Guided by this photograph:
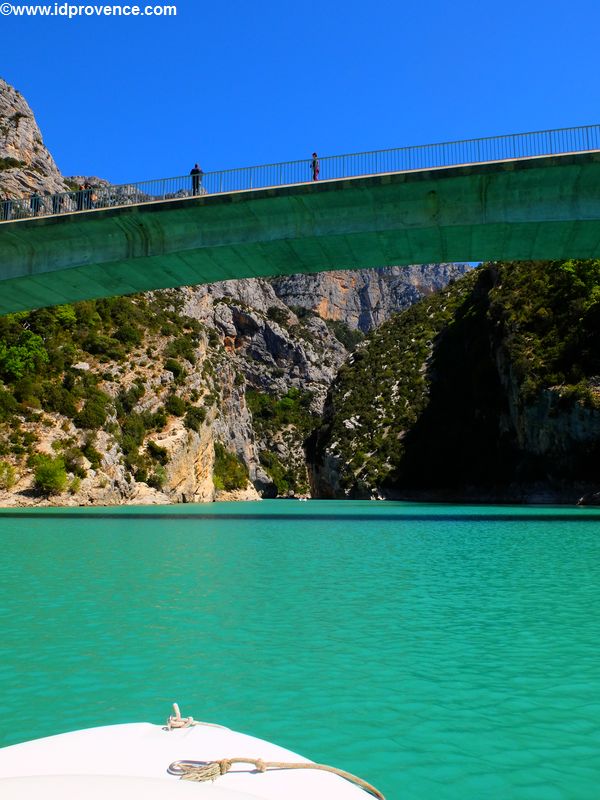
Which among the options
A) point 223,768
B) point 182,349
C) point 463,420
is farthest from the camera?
point 463,420

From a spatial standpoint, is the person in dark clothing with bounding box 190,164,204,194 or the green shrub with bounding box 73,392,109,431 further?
the green shrub with bounding box 73,392,109,431

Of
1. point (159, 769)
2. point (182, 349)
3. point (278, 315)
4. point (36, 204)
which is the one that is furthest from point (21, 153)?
point (159, 769)

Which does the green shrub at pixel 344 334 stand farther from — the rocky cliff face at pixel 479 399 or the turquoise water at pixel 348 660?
the turquoise water at pixel 348 660

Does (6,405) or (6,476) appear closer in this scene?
(6,476)

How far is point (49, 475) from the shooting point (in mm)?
47500

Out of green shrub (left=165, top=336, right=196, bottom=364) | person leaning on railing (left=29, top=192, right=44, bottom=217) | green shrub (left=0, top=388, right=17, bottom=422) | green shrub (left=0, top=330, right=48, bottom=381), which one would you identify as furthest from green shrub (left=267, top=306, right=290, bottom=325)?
person leaning on railing (left=29, top=192, right=44, bottom=217)

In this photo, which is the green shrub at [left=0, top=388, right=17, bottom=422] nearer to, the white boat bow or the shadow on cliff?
the shadow on cliff

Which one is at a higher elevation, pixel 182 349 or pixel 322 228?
pixel 182 349

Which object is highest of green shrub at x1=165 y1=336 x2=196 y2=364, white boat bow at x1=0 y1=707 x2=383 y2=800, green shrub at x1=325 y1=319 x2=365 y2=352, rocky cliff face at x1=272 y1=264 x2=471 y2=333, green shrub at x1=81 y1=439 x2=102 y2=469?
rocky cliff face at x1=272 y1=264 x2=471 y2=333

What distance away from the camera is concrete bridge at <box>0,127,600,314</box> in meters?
25.0

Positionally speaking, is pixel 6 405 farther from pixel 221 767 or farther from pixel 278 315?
pixel 278 315

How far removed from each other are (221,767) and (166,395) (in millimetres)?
67040

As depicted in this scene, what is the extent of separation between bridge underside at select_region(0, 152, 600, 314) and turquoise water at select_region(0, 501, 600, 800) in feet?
51.5

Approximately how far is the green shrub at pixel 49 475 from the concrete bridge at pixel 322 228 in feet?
64.8
